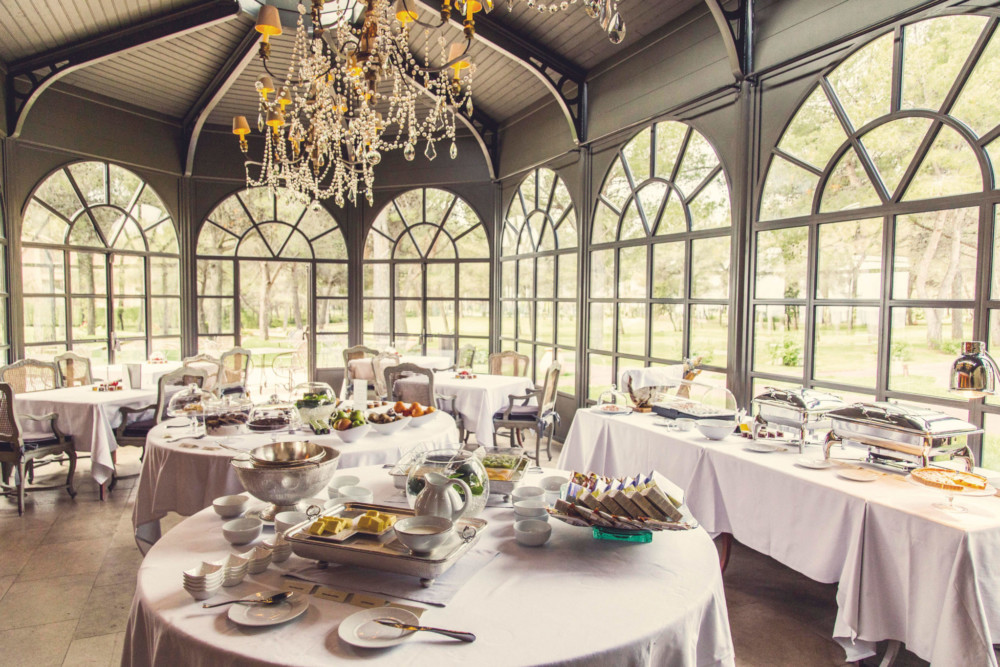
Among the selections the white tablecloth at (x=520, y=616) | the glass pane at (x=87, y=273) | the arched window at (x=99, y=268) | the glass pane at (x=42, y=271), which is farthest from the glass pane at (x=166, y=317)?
the white tablecloth at (x=520, y=616)

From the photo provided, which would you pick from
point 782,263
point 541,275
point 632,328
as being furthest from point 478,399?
point 782,263

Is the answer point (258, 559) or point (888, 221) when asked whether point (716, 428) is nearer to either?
point (888, 221)

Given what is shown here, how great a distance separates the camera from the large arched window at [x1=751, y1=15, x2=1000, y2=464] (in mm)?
2891

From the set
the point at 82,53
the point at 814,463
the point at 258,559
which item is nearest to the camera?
the point at 258,559

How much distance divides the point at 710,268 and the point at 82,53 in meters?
6.16

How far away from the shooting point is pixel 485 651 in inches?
43.2

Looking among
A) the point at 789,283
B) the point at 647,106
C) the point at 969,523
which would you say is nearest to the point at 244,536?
the point at 969,523

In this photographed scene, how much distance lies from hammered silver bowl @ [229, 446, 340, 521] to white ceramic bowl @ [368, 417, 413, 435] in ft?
4.31

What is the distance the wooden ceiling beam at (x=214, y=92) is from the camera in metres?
5.80

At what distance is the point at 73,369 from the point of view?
5.67m

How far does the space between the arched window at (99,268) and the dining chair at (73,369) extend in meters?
0.66

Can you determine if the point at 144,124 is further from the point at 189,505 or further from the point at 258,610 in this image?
the point at 258,610

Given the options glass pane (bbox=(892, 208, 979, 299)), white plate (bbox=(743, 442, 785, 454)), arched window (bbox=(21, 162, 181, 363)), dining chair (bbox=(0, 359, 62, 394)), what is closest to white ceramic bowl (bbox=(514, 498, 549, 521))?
white plate (bbox=(743, 442, 785, 454))

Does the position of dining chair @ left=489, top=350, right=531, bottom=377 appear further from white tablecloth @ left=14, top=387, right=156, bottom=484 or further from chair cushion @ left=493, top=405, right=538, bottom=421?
white tablecloth @ left=14, top=387, right=156, bottom=484
